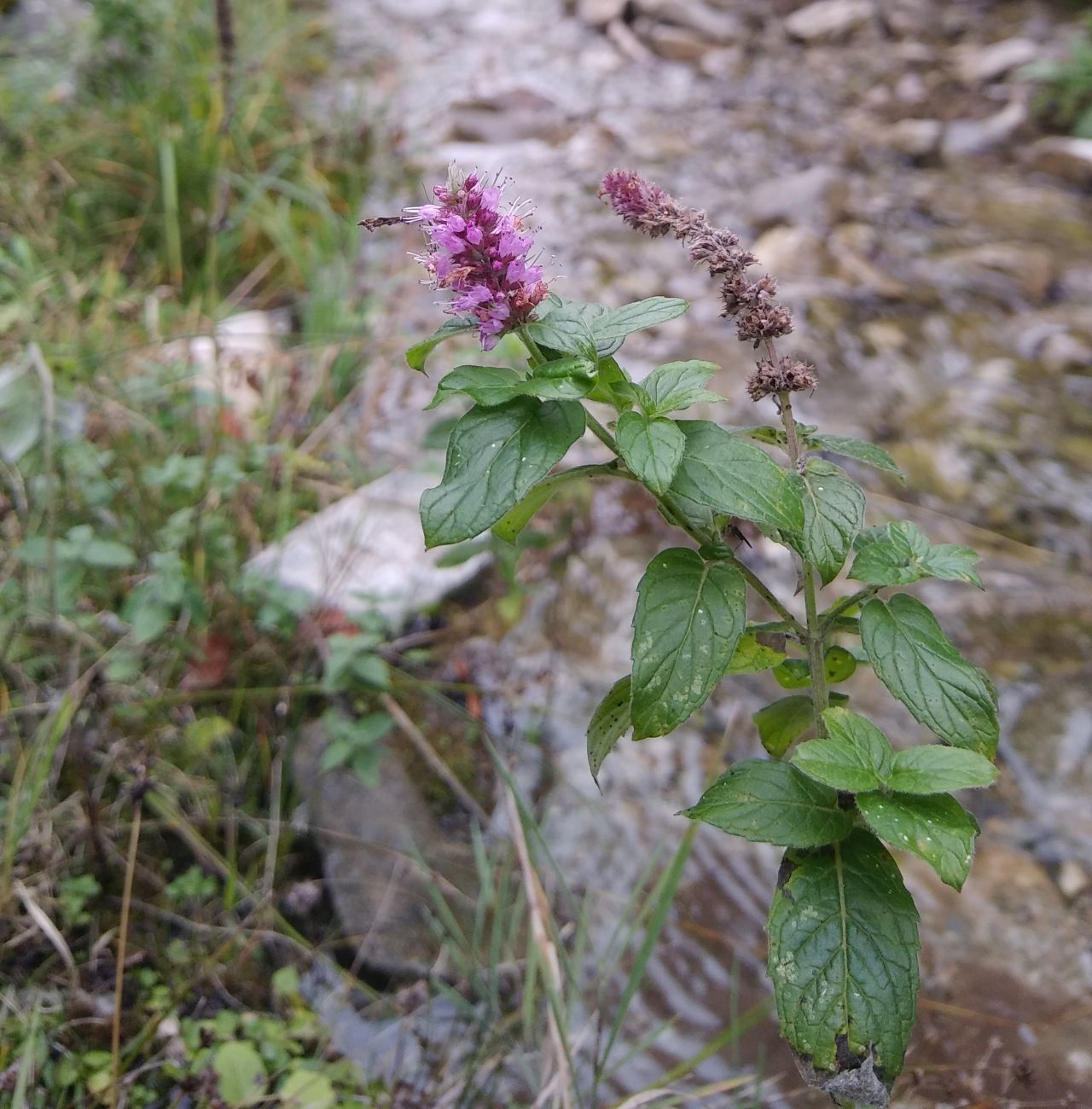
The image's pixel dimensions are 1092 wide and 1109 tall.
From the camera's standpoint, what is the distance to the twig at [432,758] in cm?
195

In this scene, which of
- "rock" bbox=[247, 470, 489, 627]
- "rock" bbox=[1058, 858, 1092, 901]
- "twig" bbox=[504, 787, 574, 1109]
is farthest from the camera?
"rock" bbox=[247, 470, 489, 627]

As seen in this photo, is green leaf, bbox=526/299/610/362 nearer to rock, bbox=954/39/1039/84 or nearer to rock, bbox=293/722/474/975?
rock, bbox=293/722/474/975

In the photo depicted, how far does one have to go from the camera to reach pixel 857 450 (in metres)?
1.00

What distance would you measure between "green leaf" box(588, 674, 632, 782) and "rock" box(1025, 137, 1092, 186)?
184 inches

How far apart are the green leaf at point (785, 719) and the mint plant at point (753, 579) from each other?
0.48 feet

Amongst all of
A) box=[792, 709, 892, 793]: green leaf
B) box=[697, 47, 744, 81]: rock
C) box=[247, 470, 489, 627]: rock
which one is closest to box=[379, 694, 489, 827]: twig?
box=[247, 470, 489, 627]: rock

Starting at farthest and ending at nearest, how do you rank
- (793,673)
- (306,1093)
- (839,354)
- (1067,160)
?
(1067,160), (839,354), (306,1093), (793,673)

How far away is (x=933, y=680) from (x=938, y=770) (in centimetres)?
9

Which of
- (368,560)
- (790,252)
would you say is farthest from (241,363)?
(790,252)

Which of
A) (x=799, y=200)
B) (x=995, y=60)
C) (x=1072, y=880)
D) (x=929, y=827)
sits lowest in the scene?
(x=1072, y=880)

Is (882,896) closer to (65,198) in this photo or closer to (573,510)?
(573,510)

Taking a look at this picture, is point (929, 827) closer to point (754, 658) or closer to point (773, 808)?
point (773, 808)

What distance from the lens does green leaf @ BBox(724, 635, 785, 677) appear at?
1059mm

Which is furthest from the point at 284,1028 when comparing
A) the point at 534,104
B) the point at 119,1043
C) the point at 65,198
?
the point at 534,104
